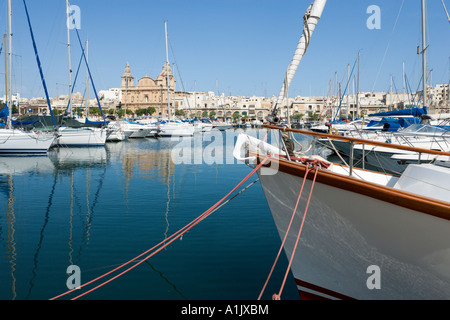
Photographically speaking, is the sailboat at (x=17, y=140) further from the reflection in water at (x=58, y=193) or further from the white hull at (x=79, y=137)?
the white hull at (x=79, y=137)

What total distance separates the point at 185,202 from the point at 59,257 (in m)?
4.96

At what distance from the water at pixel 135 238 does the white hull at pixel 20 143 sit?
8.99 meters

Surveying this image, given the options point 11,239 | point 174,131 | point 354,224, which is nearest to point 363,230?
point 354,224

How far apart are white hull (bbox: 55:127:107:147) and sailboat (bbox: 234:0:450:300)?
27703mm

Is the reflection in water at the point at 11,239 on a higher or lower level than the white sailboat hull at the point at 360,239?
lower

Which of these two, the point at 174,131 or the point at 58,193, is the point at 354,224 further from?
the point at 174,131

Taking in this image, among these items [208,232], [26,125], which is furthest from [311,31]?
[26,125]

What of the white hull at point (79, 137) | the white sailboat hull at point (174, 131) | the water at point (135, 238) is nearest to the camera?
the water at point (135, 238)

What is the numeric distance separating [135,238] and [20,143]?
19266 mm

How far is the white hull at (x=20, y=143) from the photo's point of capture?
957 inches

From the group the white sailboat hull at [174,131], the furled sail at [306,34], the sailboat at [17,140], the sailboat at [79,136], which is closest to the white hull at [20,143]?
the sailboat at [17,140]

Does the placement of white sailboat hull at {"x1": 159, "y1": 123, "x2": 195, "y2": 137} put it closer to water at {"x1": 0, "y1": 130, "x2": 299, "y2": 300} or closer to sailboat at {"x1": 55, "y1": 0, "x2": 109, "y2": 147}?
sailboat at {"x1": 55, "y1": 0, "x2": 109, "y2": 147}

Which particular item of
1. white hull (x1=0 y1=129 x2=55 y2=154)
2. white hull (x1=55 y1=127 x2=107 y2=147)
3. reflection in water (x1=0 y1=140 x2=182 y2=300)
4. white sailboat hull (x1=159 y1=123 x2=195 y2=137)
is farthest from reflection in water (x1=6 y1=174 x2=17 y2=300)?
white sailboat hull (x1=159 y1=123 x2=195 y2=137)
